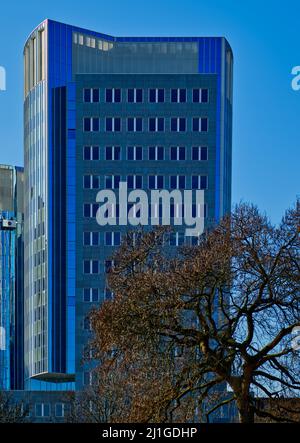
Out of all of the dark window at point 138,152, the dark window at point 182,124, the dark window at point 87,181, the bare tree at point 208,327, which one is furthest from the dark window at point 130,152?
the bare tree at point 208,327

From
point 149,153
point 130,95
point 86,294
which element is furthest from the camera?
point 130,95

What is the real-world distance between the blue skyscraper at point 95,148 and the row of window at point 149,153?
0.46 feet

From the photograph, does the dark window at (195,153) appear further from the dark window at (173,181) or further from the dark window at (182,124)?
the dark window at (173,181)

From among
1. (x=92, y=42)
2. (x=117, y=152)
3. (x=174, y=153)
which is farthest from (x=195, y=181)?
(x=92, y=42)

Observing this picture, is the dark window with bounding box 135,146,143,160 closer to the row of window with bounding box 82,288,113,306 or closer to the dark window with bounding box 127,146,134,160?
the dark window with bounding box 127,146,134,160

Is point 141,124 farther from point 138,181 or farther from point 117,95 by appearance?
point 138,181

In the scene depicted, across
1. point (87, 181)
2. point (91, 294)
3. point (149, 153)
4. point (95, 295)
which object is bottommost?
point (95, 295)

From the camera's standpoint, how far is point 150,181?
165000 millimetres

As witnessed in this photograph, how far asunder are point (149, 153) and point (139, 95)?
841cm

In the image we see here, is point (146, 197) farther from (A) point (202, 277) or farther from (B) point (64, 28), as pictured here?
(A) point (202, 277)

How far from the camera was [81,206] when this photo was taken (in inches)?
6496

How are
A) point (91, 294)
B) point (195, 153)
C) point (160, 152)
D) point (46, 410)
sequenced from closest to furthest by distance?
point (46, 410) < point (91, 294) < point (195, 153) < point (160, 152)
